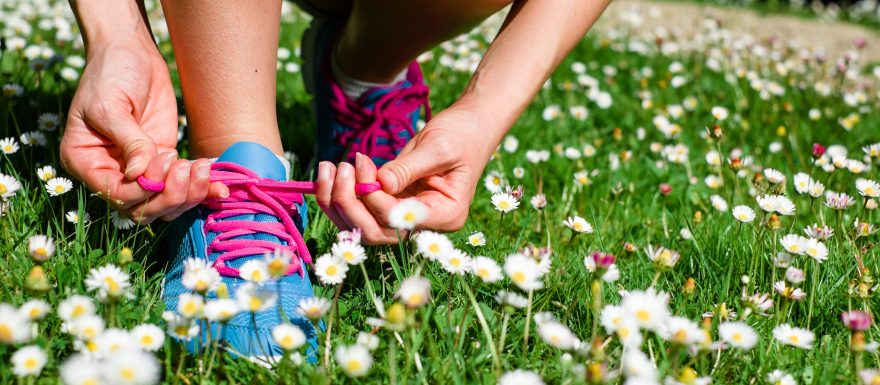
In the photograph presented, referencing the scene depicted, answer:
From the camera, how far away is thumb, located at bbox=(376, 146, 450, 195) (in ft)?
4.12

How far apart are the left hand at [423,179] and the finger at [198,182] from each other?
0.57 feet

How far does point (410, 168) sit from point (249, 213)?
0.29 m

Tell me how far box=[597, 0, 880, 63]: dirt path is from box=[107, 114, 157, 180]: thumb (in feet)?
12.9

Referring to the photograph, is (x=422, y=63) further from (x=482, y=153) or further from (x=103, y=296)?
(x=103, y=296)

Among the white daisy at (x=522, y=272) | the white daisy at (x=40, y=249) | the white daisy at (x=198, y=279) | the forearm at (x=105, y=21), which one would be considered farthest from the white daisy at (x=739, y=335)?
the forearm at (x=105, y=21)

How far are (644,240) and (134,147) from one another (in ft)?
3.63

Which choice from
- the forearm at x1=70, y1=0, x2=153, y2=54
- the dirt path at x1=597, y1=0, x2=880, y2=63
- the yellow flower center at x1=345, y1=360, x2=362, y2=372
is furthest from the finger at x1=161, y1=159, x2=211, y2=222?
the dirt path at x1=597, y1=0, x2=880, y2=63

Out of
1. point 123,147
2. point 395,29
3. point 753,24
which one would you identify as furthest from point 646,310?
point 753,24

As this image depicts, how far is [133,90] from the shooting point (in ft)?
4.51

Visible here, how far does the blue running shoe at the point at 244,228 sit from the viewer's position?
1.29m

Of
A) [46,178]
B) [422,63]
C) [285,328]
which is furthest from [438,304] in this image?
[422,63]

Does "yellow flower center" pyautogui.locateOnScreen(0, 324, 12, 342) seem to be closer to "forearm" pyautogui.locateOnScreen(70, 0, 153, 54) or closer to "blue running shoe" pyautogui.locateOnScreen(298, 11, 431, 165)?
"forearm" pyautogui.locateOnScreen(70, 0, 153, 54)

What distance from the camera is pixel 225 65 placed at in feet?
4.54

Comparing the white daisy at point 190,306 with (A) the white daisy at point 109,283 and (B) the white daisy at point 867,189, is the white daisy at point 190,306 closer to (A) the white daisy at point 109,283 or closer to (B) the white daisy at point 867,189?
(A) the white daisy at point 109,283
